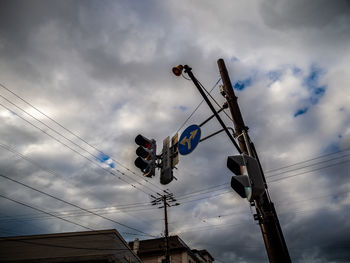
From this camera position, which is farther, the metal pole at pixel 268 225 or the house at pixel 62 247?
the house at pixel 62 247

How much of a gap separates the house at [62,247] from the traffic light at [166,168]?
10.9 meters

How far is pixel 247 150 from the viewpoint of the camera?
3742 millimetres

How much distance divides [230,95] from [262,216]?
112 inches

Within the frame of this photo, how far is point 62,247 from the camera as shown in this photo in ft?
44.1

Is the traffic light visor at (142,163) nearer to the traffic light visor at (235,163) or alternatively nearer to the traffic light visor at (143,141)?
the traffic light visor at (143,141)

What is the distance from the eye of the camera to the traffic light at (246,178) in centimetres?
271

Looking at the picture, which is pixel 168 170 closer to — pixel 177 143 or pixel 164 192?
pixel 177 143

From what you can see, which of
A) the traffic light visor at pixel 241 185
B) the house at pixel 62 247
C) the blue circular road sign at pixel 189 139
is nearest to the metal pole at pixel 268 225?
the traffic light visor at pixel 241 185

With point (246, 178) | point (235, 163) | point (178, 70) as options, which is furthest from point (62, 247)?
point (246, 178)

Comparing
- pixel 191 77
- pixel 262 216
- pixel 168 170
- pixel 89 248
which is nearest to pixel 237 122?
pixel 191 77

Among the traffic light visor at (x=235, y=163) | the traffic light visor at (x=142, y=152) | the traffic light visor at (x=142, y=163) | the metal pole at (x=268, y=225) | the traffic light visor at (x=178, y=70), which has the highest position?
the traffic light visor at (x=178, y=70)

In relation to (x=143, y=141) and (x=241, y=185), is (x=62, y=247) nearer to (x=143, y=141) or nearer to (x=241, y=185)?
(x=143, y=141)

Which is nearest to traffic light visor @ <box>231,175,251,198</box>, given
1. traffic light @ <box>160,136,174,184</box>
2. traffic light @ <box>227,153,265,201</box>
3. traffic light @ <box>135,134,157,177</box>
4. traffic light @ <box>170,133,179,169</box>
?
traffic light @ <box>227,153,265,201</box>

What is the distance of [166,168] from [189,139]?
1097 mm
